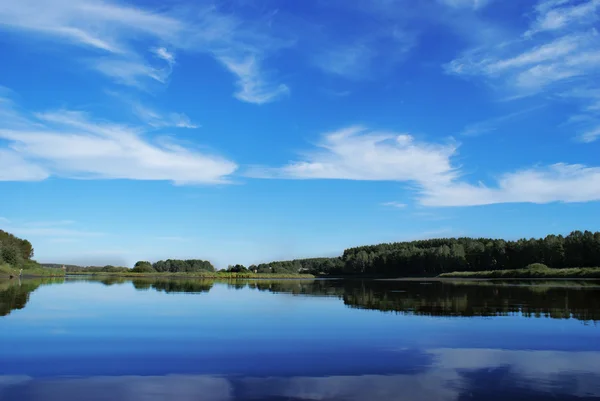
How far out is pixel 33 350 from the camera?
1667 cm

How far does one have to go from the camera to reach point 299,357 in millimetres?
A: 15695

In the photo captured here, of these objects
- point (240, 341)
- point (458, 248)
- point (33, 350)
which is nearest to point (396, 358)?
point (240, 341)

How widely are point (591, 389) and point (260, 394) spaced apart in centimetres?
832

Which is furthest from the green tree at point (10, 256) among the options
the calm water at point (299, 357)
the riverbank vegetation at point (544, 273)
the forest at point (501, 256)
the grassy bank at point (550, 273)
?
the grassy bank at point (550, 273)

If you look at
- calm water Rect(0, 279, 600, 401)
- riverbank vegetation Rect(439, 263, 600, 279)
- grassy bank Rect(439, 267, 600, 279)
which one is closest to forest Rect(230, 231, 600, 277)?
riverbank vegetation Rect(439, 263, 600, 279)

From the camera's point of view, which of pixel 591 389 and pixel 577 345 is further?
pixel 577 345

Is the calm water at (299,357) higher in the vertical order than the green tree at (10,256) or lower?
lower

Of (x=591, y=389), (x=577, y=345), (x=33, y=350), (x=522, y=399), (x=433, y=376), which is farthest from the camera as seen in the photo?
(x=577, y=345)

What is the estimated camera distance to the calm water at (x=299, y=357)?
38.1 feet

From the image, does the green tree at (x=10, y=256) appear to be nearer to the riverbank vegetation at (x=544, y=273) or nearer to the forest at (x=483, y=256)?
the forest at (x=483, y=256)

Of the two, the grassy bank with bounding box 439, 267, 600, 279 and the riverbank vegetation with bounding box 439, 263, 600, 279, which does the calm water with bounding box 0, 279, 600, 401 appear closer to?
the grassy bank with bounding box 439, 267, 600, 279

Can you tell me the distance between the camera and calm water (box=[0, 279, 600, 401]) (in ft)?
38.1

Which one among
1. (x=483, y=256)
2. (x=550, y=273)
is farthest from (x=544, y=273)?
(x=483, y=256)

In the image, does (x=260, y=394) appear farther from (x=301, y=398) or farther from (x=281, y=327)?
(x=281, y=327)
